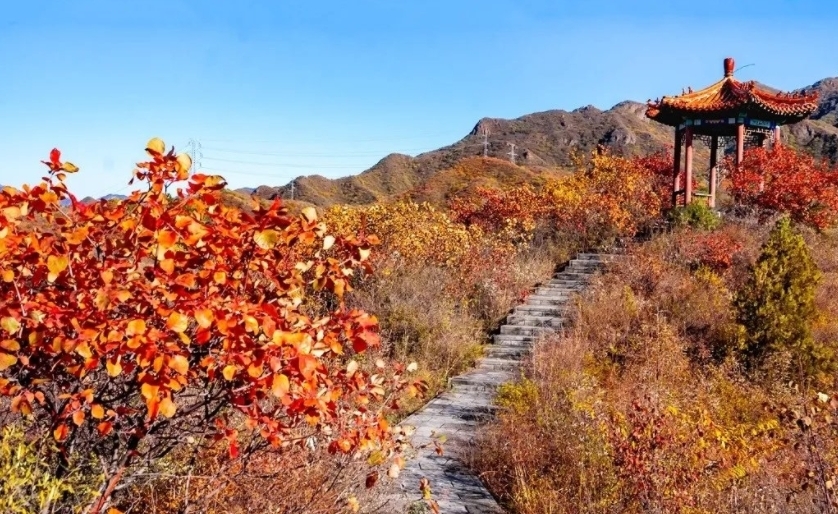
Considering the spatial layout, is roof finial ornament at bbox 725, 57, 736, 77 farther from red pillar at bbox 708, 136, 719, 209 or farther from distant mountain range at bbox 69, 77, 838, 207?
distant mountain range at bbox 69, 77, 838, 207

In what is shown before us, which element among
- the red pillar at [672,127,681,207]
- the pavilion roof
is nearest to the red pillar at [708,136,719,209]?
the red pillar at [672,127,681,207]

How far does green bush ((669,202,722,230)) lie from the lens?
14258 millimetres

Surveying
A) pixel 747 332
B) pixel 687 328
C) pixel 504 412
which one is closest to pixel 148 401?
pixel 504 412

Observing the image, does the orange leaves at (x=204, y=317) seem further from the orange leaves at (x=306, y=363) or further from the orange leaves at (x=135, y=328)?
the orange leaves at (x=306, y=363)

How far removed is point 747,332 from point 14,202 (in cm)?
894

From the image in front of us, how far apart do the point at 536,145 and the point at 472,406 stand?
255ft

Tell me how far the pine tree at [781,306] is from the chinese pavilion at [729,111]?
7361 millimetres

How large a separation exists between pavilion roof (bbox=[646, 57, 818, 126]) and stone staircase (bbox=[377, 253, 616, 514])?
4.91 meters

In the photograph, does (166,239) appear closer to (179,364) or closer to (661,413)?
(179,364)

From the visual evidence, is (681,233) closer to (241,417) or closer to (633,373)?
(633,373)

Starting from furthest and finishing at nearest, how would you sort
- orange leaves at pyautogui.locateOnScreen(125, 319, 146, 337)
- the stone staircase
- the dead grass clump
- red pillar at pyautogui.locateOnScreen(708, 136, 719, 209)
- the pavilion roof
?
red pillar at pyautogui.locateOnScreen(708, 136, 719, 209)
the pavilion roof
the stone staircase
the dead grass clump
orange leaves at pyautogui.locateOnScreen(125, 319, 146, 337)

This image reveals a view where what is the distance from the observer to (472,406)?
8.26 m

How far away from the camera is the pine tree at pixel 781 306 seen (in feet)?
27.9

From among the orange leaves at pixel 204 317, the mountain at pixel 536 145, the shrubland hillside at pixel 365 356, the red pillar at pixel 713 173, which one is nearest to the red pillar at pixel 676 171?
the red pillar at pixel 713 173
